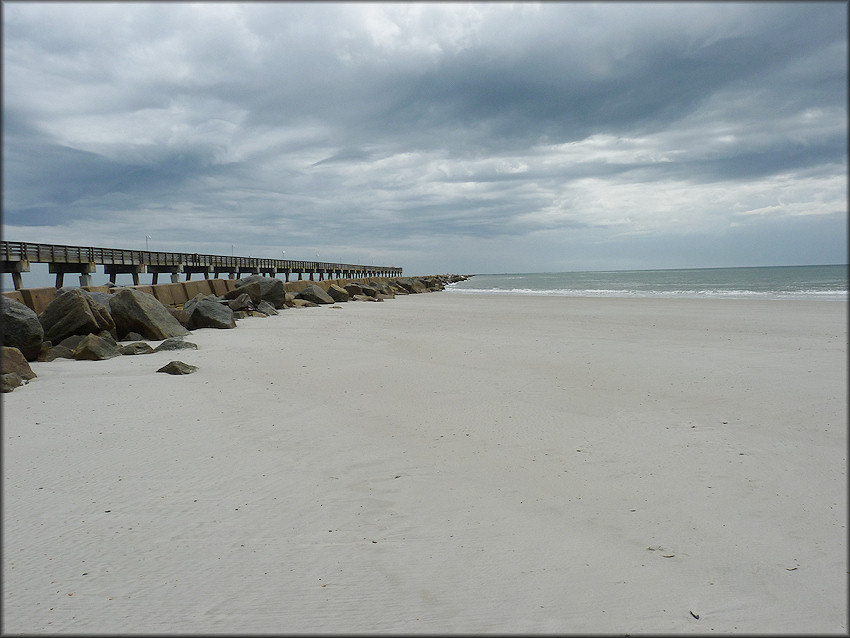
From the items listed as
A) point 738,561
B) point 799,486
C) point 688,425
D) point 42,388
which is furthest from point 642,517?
point 42,388

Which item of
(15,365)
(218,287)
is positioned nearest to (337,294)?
(218,287)

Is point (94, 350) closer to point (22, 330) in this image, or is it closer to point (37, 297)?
point (22, 330)

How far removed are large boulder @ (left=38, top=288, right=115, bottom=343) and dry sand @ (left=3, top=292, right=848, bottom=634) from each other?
8.68 feet

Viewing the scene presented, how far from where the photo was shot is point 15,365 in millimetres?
7422

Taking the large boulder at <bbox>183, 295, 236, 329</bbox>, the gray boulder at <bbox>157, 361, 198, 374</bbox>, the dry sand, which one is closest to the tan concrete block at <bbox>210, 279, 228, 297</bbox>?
the large boulder at <bbox>183, 295, 236, 329</bbox>

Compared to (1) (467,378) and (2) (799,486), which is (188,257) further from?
(2) (799,486)

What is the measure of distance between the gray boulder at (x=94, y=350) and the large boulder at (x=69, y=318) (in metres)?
0.90

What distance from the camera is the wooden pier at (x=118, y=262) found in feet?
87.0

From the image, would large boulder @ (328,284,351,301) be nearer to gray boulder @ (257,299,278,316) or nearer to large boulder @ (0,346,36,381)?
gray boulder @ (257,299,278,316)

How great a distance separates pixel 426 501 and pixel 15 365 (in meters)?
6.66

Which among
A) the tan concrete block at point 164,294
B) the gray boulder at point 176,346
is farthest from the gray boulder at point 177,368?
the tan concrete block at point 164,294

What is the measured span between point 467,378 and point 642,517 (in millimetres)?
4413

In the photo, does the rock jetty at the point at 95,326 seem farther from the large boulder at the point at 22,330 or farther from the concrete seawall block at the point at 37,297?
the concrete seawall block at the point at 37,297

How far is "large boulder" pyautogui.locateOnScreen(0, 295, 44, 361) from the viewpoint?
8773mm
